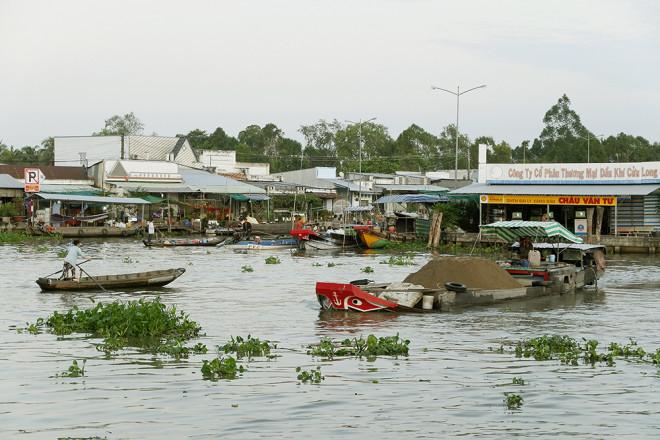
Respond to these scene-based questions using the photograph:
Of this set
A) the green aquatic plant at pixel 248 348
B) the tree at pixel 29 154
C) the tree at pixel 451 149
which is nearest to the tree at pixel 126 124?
the tree at pixel 29 154

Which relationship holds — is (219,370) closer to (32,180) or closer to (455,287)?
(455,287)

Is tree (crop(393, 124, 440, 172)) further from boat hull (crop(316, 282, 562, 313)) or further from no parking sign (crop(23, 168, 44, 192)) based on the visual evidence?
boat hull (crop(316, 282, 562, 313))

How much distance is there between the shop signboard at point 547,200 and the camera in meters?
52.3

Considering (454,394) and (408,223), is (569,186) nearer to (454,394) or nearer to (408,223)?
(408,223)

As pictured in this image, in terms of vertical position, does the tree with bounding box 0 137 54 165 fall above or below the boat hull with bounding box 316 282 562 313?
above

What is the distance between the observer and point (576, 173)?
55906 mm

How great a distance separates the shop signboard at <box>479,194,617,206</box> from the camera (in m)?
52.3

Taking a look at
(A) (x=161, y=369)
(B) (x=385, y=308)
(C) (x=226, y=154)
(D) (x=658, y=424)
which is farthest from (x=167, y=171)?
(D) (x=658, y=424)

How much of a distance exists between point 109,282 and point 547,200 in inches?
1267

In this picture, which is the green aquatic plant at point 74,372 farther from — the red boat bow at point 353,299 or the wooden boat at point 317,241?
the wooden boat at point 317,241

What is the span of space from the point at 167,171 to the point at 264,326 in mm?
57934

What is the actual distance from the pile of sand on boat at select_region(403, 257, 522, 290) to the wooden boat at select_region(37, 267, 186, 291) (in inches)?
321

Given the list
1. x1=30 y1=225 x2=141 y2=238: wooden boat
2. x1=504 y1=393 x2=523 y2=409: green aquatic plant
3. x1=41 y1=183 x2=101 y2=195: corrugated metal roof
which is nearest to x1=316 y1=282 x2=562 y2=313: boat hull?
x1=504 y1=393 x2=523 y2=409: green aquatic plant

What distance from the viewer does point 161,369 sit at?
1581 cm
